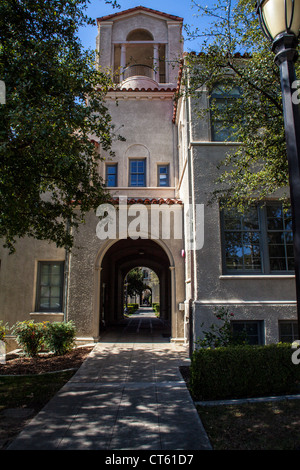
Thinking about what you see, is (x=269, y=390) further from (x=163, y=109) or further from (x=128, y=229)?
(x=163, y=109)

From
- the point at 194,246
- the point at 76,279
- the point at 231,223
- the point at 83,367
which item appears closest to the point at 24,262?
the point at 76,279

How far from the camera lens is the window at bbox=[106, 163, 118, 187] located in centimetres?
1417

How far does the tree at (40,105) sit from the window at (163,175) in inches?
231

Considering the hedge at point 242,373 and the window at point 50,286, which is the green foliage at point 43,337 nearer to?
the window at point 50,286

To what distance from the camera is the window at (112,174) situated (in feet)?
46.5

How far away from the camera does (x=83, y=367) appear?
319 inches

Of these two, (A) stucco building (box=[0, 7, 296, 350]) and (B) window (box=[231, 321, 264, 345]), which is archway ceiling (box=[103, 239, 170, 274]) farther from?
(B) window (box=[231, 321, 264, 345])

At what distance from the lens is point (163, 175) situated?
46.3 ft

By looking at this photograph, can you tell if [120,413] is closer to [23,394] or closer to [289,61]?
[23,394]

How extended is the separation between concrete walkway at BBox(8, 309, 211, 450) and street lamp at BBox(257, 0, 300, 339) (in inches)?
125

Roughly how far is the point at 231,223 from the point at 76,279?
5.61m

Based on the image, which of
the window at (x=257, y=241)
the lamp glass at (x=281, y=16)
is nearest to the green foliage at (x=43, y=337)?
the window at (x=257, y=241)

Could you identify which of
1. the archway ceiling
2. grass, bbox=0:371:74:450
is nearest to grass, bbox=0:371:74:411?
grass, bbox=0:371:74:450

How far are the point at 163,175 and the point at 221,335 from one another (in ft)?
26.3
